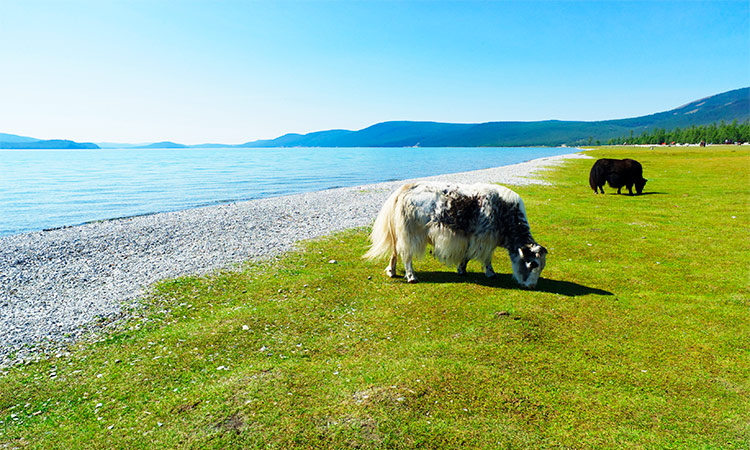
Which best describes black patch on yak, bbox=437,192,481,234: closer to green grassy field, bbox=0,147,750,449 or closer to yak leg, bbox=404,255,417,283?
yak leg, bbox=404,255,417,283

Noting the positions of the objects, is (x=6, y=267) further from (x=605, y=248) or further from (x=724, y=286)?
(x=724, y=286)

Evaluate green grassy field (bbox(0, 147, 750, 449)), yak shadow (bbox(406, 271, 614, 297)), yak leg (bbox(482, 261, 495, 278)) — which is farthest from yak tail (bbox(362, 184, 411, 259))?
yak leg (bbox(482, 261, 495, 278))

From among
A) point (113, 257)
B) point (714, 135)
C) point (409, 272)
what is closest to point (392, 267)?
point (409, 272)

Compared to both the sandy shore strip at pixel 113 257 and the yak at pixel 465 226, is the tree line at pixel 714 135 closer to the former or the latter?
the sandy shore strip at pixel 113 257

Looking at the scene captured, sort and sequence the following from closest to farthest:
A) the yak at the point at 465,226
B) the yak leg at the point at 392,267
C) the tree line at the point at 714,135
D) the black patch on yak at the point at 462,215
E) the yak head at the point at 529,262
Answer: the yak head at the point at 529,262 < the yak at the point at 465,226 < the black patch on yak at the point at 462,215 < the yak leg at the point at 392,267 < the tree line at the point at 714,135

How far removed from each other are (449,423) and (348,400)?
1305 mm

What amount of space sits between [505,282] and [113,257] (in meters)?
13.5

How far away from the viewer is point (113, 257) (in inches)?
538

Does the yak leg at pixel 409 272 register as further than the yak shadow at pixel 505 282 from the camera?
Yes

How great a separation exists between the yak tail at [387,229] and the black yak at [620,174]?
67.1ft

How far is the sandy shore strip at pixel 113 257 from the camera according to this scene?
7.75m

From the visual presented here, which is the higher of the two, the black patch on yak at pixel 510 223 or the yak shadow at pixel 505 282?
the black patch on yak at pixel 510 223

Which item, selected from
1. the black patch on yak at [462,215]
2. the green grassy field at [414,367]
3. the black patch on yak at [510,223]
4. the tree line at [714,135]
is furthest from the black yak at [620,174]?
the tree line at [714,135]

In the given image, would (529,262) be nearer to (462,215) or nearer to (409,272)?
(462,215)
